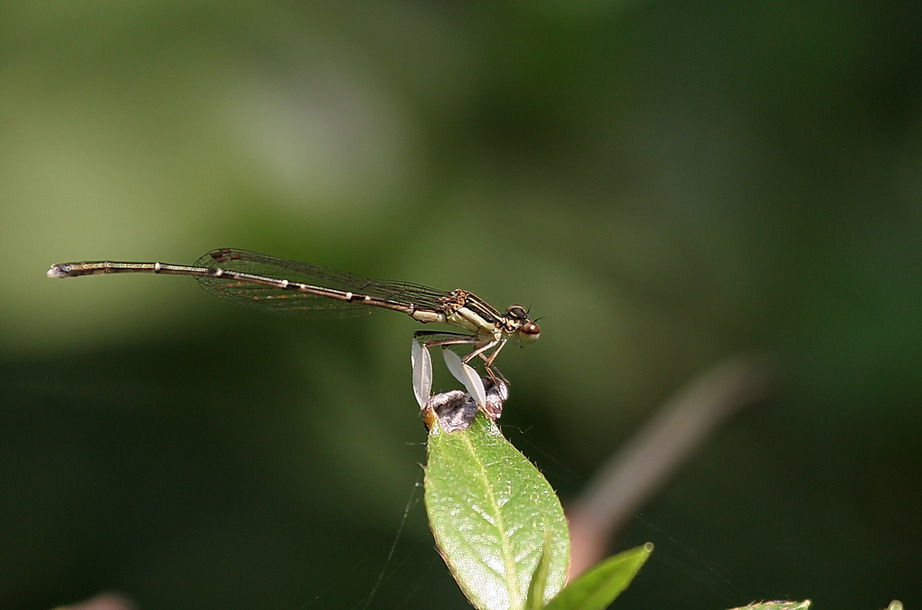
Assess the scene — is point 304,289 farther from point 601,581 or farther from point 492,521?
point 601,581

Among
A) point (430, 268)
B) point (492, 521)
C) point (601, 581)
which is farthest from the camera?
point (430, 268)

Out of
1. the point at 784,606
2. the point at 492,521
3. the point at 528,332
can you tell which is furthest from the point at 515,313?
the point at 784,606

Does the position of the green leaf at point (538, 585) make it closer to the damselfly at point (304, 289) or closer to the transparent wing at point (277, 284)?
the damselfly at point (304, 289)

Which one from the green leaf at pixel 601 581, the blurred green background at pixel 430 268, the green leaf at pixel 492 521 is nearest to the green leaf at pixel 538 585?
the green leaf at pixel 601 581

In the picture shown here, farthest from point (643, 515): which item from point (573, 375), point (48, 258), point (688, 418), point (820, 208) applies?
point (48, 258)

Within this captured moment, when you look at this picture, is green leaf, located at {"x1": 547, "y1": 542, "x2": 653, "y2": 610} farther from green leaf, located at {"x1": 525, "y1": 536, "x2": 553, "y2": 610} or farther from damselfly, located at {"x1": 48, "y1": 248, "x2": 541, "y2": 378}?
damselfly, located at {"x1": 48, "y1": 248, "x2": 541, "y2": 378}

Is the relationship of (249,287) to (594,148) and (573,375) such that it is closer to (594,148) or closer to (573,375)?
(573,375)
